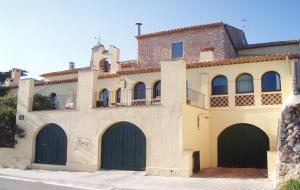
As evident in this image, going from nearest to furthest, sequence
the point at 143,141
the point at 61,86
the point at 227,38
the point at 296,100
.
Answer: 1. the point at 296,100
2. the point at 143,141
3. the point at 227,38
4. the point at 61,86

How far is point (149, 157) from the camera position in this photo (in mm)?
16703

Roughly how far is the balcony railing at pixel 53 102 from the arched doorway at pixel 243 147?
9.79 metres

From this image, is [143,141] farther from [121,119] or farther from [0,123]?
[0,123]

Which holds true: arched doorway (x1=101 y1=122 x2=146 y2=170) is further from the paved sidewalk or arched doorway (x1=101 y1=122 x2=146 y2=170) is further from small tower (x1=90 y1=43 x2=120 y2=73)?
small tower (x1=90 y1=43 x2=120 y2=73)

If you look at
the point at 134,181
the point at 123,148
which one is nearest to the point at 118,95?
the point at 123,148

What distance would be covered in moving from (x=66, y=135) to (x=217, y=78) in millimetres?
9505

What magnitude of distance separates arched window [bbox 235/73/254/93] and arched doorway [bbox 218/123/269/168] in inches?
78.0

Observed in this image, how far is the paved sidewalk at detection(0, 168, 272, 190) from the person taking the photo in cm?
1323

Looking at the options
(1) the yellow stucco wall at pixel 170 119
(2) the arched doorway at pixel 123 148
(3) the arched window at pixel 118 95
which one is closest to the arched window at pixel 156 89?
(1) the yellow stucco wall at pixel 170 119

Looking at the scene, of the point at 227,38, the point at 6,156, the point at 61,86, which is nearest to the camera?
the point at 6,156

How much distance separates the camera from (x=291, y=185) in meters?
10.2

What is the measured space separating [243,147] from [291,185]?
869cm

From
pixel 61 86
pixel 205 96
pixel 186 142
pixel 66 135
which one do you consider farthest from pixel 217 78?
pixel 61 86

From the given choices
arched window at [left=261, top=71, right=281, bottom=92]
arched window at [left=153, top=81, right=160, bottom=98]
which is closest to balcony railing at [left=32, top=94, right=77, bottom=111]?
arched window at [left=153, top=81, right=160, bottom=98]
